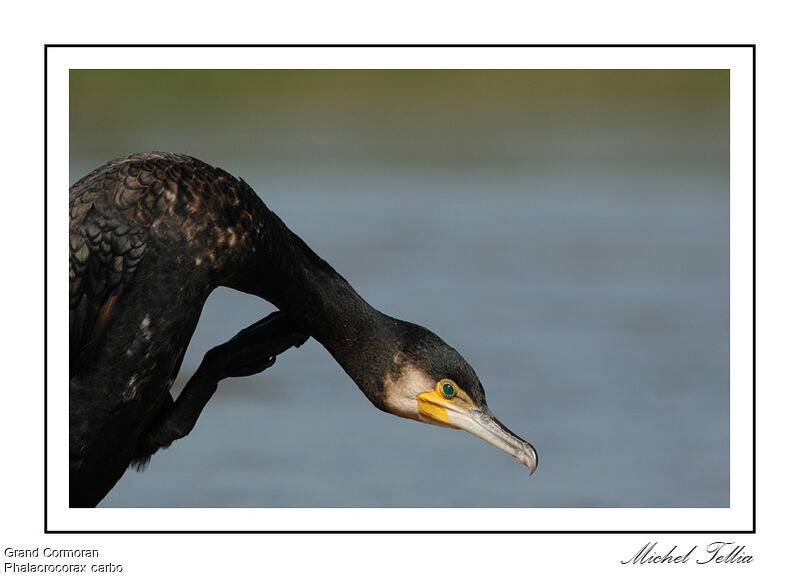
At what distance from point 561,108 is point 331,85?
2596mm

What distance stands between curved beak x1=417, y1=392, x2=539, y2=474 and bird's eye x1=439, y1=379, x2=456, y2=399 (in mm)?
35

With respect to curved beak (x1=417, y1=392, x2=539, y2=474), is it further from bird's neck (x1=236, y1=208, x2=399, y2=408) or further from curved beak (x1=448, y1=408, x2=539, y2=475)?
bird's neck (x1=236, y1=208, x2=399, y2=408)

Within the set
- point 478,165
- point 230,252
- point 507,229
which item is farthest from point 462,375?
point 478,165

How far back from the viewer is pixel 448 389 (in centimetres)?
564

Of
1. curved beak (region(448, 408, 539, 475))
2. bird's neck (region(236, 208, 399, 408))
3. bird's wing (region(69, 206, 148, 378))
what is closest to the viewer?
bird's wing (region(69, 206, 148, 378))

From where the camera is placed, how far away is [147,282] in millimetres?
5156

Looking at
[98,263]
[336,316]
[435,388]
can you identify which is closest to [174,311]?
[98,263]

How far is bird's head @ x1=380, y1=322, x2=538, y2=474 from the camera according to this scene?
222 inches

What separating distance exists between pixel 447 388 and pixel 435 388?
5 cm

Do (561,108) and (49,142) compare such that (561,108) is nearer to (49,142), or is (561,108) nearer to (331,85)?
(331,85)

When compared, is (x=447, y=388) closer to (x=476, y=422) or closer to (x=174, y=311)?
(x=476, y=422)

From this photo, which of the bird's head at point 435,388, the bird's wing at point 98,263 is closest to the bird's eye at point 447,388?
the bird's head at point 435,388

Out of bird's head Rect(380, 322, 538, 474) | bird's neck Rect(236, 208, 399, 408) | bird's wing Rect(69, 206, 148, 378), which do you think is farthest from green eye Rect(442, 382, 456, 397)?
bird's wing Rect(69, 206, 148, 378)

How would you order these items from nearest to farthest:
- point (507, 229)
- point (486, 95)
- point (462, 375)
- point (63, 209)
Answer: point (63, 209) < point (462, 375) < point (507, 229) < point (486, 95)
